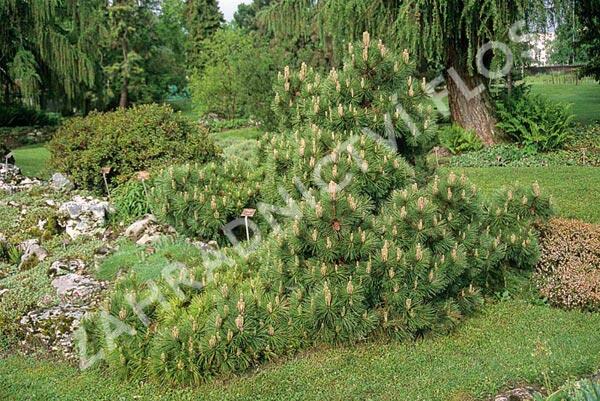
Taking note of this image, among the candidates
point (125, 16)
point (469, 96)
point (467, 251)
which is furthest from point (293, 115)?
point (125, 16)

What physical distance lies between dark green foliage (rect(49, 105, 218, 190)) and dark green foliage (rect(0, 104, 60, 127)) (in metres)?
14.8

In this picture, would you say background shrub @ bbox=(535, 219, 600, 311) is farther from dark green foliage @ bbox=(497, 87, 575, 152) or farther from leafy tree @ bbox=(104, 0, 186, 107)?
leafy tree @ bbox=(104, 0, 186, 107)

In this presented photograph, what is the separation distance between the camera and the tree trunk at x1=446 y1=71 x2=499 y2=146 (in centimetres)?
1269

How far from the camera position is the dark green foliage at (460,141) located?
40.6 ft

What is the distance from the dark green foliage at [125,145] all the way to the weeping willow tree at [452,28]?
522cm

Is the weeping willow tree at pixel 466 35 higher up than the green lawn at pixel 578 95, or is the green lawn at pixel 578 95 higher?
the weeping willow tree at pixel 466 35

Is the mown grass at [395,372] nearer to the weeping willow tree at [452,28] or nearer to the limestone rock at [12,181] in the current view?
the limestone rock at [12,181]

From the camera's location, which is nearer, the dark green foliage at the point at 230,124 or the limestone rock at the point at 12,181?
the limestone rock at the point at 12,181

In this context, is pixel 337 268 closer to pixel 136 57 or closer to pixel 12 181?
pixel 12 181

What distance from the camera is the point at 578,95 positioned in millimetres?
26078

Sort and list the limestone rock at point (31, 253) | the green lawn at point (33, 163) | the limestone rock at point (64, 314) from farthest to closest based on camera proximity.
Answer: the green lawn at point (33, 163)
the limestone rock at point (31, 253)
the limestone rock at point (64, 314)

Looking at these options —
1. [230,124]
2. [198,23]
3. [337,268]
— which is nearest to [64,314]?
[337,268]

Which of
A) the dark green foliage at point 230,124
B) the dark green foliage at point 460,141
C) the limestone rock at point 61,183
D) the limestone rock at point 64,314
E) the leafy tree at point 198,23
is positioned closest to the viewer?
the limestone rock at point 64,314

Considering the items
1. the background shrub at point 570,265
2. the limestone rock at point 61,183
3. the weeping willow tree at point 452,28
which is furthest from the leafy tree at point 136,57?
the background shrub at point 570,265
